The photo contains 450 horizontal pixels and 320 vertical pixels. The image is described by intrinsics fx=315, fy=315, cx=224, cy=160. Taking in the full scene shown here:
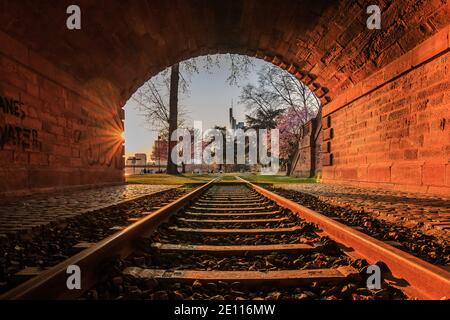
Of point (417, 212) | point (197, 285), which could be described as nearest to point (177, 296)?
point (197, 285)

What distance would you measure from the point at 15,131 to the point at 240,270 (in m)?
6.59

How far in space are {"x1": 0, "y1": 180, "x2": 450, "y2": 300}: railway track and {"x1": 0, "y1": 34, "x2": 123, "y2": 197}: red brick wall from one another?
4971mm

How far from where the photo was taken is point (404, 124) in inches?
329

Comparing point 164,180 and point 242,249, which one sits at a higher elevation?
point 242,249

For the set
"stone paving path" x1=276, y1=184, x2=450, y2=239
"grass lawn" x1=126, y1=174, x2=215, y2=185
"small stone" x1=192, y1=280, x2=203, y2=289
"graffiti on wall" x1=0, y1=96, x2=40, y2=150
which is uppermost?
"graffiti on wall" x1=0, y1=96, x2=40, y2=150

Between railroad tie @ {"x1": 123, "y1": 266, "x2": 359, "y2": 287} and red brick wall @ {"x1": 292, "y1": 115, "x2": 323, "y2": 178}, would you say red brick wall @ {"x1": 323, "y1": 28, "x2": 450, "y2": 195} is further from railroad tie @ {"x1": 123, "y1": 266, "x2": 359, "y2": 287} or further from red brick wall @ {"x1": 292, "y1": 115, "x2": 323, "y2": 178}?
red brick wall @ {"x1": 292, "y1": 115, "x2": 323, "y2": 178}

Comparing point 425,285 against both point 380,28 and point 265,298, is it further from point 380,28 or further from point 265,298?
point 380,28

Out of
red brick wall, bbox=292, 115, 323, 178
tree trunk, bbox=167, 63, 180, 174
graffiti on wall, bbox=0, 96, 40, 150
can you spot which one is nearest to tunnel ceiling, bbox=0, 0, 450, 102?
graffiti on wall, bbox=0, 96, 40, 150

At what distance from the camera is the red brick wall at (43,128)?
21.8 feet

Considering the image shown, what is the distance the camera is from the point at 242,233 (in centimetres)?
374

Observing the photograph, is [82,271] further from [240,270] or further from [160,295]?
[240,270]

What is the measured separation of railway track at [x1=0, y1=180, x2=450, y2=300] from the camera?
1.92m

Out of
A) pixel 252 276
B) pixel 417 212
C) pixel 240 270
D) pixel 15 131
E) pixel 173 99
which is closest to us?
pixel 252 276
